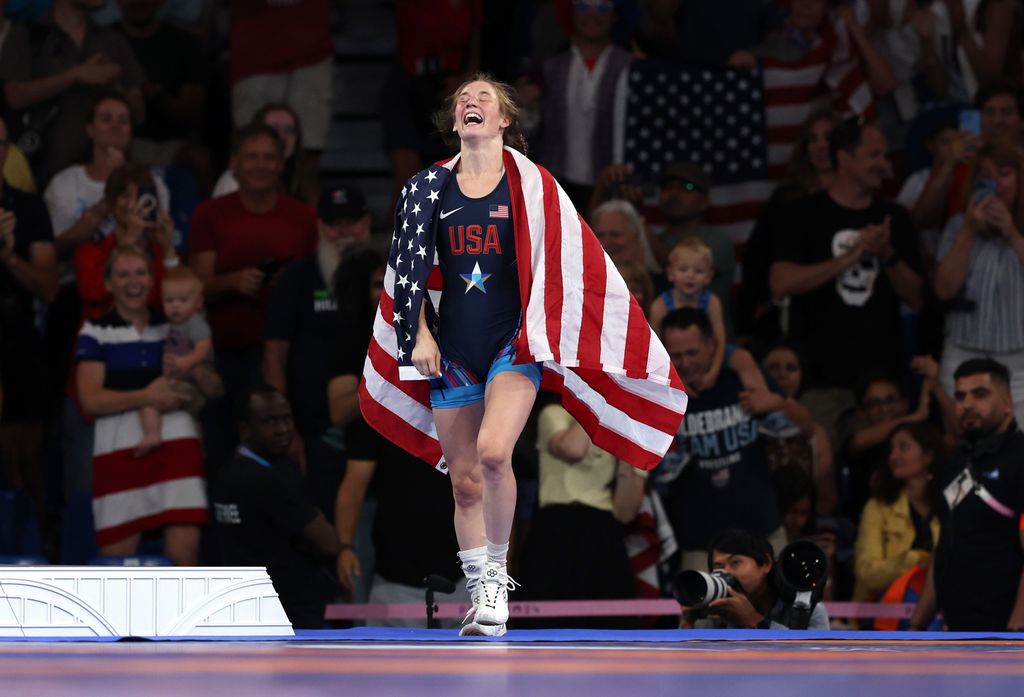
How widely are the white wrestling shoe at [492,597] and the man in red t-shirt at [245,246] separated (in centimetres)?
330

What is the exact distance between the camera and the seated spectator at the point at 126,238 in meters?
8.23

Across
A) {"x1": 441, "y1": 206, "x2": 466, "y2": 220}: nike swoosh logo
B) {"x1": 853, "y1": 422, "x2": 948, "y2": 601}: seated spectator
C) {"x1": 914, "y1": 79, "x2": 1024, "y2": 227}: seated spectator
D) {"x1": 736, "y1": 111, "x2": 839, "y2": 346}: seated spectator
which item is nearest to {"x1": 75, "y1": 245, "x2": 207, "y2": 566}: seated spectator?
{"x1": 441, "y1": 206, "x2": 466, "y2": 220}: nike swoosh logo

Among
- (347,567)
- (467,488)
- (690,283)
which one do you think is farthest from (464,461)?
(690,283)

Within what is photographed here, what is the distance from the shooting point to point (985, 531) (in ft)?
21.9

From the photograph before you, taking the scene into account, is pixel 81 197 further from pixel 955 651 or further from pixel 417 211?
pixel 955 651

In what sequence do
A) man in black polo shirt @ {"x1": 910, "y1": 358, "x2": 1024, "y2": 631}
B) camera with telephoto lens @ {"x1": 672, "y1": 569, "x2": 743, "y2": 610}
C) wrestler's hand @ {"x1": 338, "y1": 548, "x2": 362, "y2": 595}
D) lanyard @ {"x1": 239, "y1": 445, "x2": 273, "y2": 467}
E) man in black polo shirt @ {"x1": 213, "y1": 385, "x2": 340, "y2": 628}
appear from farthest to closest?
wrestler's hand @ {"x1": 338, "y1": 548, "x2": 362, "y2": 595} → lanyard @ {"x1": 239, "y1": 445, "x2": 273, "y2": 467} → man in black polo shirt @ {"x1": 213, "y1": 385, "x2": 340, "y2": 628} → man in black polo shirt @ {"x1": 910, "y1": 358, "x2": 1024, "y2": 631} → camera with telephoto lens @ {"x1": 672, "y1": 569, "x2": 743, "y2": 610}

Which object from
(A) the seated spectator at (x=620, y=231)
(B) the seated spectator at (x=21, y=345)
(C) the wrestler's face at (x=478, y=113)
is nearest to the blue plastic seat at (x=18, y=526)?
(B) the seated spectator at (x=21, y=345)

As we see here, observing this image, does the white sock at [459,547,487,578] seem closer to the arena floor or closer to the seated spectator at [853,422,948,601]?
the arena floor

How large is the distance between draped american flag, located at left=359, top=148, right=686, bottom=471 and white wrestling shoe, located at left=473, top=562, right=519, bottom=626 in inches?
19.4

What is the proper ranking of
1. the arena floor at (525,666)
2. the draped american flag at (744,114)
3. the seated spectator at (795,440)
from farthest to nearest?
the draped american flag at (744,114), the seated spectator at (795,440), the arena floor at (525,666)

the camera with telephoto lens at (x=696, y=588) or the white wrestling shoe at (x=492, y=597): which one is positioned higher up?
the white wrestling shoe at (x=492, y=597)

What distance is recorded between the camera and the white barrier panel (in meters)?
5.38

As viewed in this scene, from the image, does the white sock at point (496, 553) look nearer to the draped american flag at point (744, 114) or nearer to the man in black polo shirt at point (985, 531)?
the man in black polo shirt at point (985, 531)

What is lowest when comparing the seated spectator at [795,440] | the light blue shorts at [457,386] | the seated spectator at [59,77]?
the seated spectator at [795,440]
